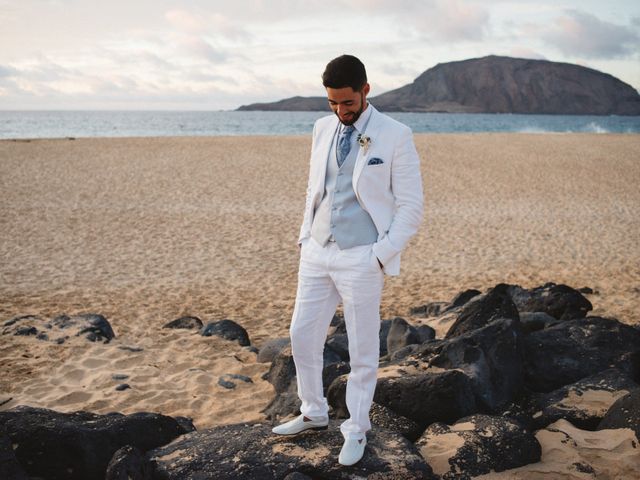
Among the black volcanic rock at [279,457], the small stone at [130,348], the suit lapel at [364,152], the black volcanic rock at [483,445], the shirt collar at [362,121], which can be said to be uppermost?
the shirt collar at [362,121]

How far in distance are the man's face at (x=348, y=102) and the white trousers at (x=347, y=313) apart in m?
0.67

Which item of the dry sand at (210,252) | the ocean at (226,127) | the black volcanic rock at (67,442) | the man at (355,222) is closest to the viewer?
the man at (355,222)

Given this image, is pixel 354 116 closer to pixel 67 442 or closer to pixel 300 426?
pixel 300 426

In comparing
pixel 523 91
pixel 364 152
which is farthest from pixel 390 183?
pixel 523 91

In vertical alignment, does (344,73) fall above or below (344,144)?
above

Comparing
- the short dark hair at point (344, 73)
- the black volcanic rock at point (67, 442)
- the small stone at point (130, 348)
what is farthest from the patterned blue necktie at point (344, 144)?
the small stone at point (130, 348)

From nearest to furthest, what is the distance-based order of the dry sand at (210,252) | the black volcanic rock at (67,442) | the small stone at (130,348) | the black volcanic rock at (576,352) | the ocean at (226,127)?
1. the black volcanic rock at (67,442)
2. the black volcanic rock at (576,352)
3. the dry sand at (210,252)
4. the small stone at (130,348)
5. the ocean at (226,127)

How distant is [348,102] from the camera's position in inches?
→ 126

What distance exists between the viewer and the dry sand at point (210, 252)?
613 cm

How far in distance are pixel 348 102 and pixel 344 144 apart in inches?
9.0

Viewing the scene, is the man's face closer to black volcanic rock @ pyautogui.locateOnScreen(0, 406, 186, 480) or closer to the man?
the man

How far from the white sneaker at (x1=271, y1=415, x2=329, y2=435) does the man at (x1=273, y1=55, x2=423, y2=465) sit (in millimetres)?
239

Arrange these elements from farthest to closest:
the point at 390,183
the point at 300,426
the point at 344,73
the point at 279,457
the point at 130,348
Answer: the point at 130,348 → the point at 300,426 → the point at 279,457 → the point at 390,183 → the point at 344,73

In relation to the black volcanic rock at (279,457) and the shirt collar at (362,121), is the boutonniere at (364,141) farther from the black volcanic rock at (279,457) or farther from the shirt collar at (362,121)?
the black volcanic rock at (279,457)
